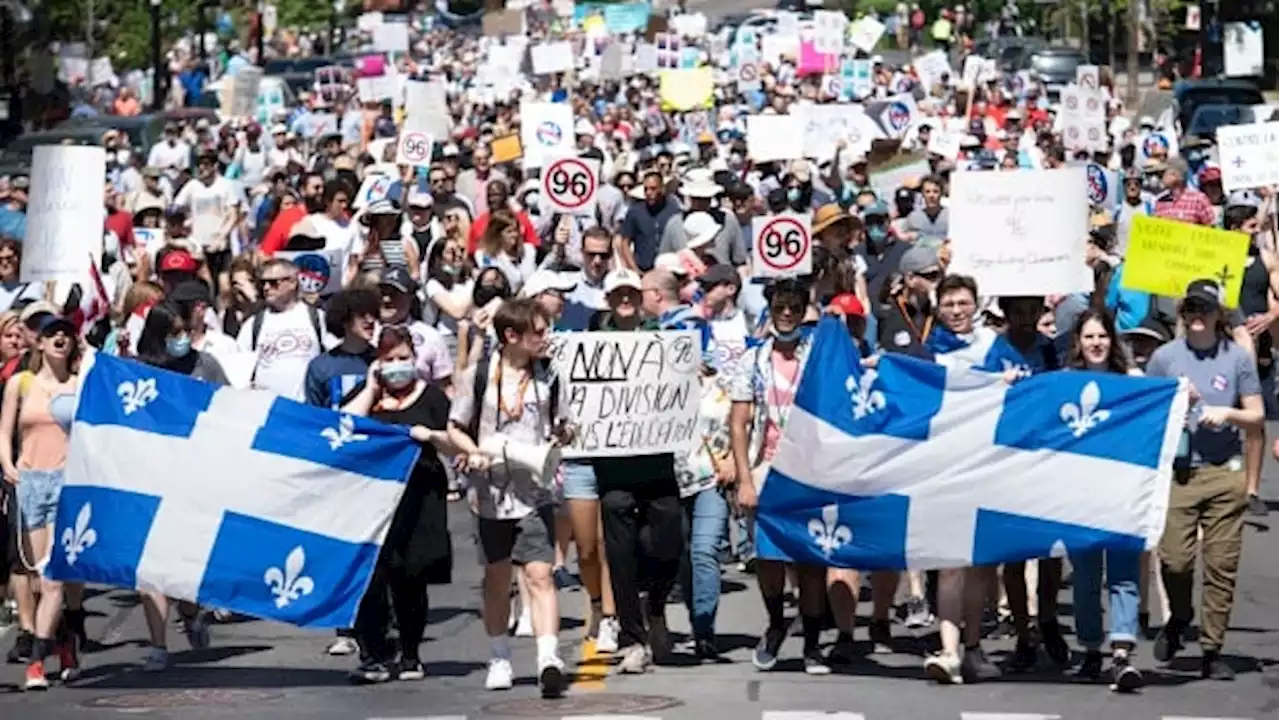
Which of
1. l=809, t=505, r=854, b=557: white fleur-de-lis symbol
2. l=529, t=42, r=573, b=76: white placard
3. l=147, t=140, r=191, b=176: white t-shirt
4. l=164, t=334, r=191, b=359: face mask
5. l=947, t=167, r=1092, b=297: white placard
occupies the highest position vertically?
l=529, t=42, r=573, b=76: white placard

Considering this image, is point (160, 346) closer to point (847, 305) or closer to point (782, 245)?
point (847, 305)

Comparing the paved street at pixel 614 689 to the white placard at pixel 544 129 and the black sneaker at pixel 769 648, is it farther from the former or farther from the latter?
the white placard at pixel 544 129

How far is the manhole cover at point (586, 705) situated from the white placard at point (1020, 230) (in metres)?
3.84

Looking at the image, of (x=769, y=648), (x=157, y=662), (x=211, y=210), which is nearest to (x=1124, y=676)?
(x=769, y=648)

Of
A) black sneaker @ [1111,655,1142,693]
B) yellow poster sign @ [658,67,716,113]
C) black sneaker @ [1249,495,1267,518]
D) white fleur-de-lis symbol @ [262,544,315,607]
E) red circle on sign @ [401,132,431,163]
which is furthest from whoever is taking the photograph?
yellow poster sign @ [658,67,716,113]

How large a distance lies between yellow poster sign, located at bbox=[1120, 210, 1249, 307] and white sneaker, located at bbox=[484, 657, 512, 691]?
481cm

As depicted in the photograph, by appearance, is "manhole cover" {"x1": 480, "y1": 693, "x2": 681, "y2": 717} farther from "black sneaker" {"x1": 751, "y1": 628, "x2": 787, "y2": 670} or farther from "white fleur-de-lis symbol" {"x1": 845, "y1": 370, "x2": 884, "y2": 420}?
"white fleur-de-lis symbol" {"x1": 845, "y1": 370, "x2": 884, "y2": 420}

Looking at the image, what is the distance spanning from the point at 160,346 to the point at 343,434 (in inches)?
62.4

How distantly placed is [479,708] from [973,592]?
1958 millimetres

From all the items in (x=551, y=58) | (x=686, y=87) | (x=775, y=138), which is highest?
(x=551, y=58)

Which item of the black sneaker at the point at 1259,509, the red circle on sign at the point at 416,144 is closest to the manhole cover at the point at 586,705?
the black sneaker at the point at 1259,509

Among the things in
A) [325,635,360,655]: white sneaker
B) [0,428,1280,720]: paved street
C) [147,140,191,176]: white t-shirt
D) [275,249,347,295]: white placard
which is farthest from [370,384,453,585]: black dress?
[147,140,191,176]: white t-shirt

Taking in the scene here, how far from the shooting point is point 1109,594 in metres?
13.2

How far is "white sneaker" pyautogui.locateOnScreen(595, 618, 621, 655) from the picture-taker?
1423 cm
